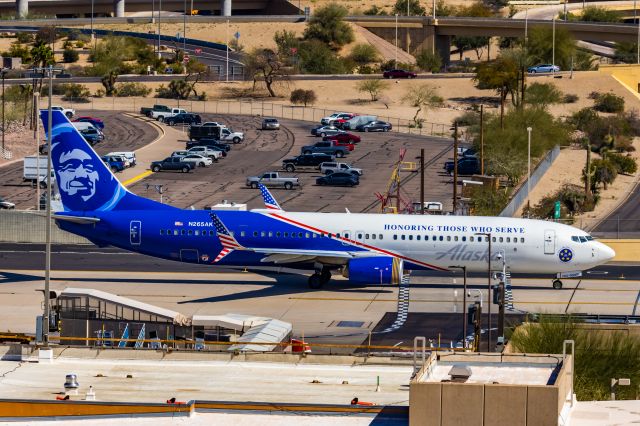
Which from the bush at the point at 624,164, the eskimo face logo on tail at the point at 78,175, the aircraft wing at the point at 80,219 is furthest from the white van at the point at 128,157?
the aircraft wing at the point at 80,219

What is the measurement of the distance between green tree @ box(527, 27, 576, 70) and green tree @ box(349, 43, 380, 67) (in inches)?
827

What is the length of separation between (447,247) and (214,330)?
16.5 m

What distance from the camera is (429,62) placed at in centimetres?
18150

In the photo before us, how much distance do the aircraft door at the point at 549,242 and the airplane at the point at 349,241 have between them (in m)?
0.05

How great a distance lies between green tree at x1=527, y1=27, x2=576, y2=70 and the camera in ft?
567

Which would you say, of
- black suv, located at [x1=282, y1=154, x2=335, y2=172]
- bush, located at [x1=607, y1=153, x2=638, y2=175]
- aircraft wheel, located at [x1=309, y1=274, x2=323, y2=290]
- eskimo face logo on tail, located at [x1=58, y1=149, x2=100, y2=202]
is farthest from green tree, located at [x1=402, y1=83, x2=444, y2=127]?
eskimo face logo on tail, located at [x1=58, y1=149, x2=100, y2=202]

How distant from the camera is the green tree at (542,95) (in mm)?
143375

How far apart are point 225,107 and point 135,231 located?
8323 cm

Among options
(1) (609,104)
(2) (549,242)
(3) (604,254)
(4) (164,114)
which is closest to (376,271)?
(2) (549,242)

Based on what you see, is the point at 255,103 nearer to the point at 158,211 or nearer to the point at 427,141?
the point at 427,141

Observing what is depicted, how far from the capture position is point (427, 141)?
13175 centimetres

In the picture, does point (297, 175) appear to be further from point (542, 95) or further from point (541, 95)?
point (542, 95)

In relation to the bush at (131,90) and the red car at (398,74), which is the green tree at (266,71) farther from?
the bush at (131,90)

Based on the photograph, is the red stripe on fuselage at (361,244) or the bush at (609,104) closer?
the red stripe on fuselage at (361,244)
